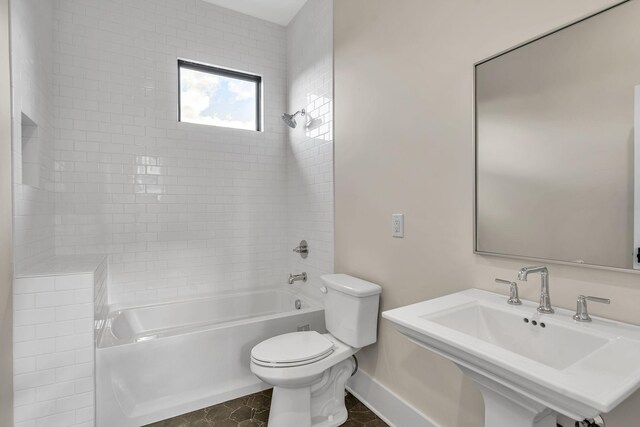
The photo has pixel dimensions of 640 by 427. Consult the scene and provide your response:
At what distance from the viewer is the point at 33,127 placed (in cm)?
200

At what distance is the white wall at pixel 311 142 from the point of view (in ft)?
8.32

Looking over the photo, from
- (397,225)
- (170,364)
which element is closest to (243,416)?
(170,364)

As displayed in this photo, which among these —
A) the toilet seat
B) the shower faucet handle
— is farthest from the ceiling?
the toilet seat

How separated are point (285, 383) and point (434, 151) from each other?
1432 millimetres

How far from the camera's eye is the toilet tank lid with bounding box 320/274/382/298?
1871mm

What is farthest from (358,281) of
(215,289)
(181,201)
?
(181,201)

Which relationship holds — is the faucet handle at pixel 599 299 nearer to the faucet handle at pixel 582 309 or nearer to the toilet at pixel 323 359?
the faucet handle at pixel 582 309

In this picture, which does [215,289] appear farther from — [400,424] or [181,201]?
[400,424]

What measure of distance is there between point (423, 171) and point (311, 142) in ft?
4.35

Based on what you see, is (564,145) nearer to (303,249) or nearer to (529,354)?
(529,354)

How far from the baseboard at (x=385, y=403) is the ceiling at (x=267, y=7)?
10.3 feet

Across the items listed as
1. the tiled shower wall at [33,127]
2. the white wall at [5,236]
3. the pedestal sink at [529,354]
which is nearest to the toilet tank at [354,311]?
the pedestal sink at [529,354]

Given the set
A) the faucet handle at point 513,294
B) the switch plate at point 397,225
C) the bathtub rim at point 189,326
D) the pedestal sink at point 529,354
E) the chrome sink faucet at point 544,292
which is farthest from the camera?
the bathtub rim at point 189,326

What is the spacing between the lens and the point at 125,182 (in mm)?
2600
